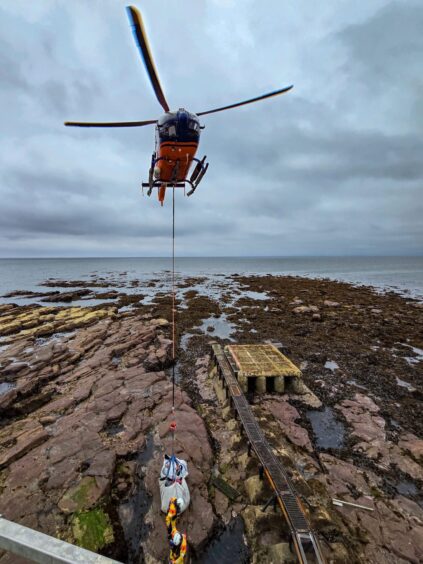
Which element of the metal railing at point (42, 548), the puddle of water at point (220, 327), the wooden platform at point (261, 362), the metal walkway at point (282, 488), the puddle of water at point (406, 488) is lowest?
the puddle of water at point (220, 327)

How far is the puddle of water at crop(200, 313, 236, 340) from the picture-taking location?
72.6ft

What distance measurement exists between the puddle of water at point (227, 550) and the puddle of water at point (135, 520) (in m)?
1.23

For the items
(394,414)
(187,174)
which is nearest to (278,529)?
(394,414)

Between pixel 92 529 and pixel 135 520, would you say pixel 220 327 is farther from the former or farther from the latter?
pixel 92 529

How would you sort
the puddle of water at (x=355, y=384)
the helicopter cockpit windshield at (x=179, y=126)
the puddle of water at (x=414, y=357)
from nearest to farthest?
the helicopter cockpit windshield at (x=179, y=126)
the puddle of water at (x=355, y=384)
the puddle of water at (x=414, y=357)

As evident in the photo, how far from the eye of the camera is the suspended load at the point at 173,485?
20.3 feet

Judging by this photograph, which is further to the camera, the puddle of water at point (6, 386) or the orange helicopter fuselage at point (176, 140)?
the puddle of water at point (6, 386)

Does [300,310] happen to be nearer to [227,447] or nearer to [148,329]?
[148,329]

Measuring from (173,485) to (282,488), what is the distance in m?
2.60

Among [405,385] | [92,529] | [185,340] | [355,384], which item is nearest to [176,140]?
[92,529]

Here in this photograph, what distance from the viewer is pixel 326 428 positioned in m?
9.88

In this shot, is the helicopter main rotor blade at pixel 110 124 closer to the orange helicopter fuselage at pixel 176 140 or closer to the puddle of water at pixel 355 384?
the orange helicopter fuselage at pixel 176 140

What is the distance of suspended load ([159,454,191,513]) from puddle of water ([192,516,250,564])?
0.91 metres

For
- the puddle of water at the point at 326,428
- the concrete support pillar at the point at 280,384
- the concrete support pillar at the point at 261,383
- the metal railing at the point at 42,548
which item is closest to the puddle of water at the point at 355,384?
the puddle of water at the point at 326,428
